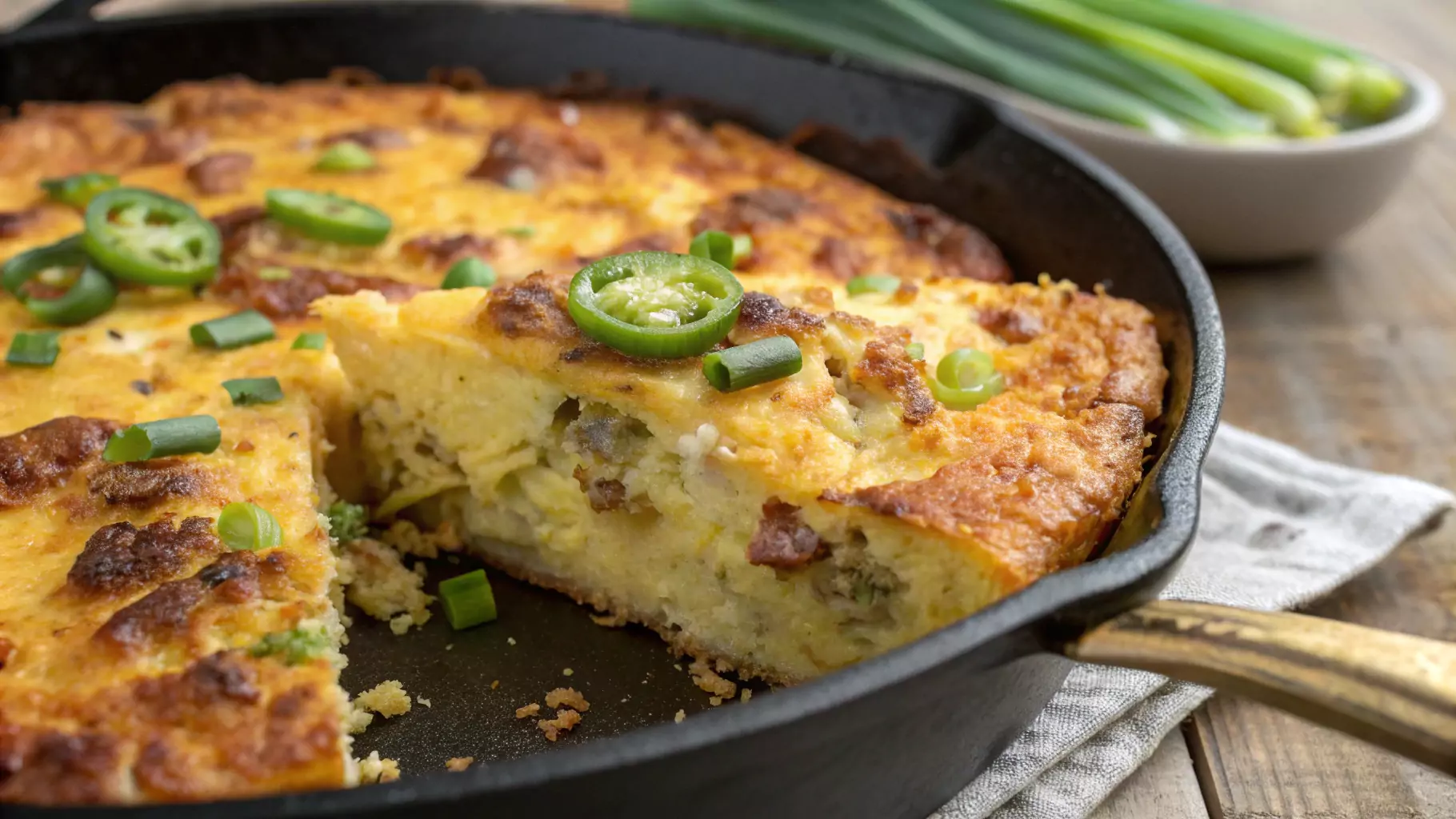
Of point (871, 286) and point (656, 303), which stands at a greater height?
point (656, 303)

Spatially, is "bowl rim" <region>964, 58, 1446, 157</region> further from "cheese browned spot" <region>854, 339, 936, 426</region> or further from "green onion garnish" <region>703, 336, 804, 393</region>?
"green onion garnish" <region>703, 336, 804, 393</region>

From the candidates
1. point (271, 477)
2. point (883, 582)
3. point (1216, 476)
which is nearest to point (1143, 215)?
point (1216, 476)

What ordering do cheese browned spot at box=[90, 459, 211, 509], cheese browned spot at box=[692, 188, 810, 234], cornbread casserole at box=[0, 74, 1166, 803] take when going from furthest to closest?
cheese browned spot at box=[692, 188, 810, 234] → cheese browned spot at box=[90, 459, 211, 509] → cornbread casserole at box=[0, 74, 1166, 803]

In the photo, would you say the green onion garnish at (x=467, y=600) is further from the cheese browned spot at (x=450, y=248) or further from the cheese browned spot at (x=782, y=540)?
the cheese browned spot at (x=450, y=248)

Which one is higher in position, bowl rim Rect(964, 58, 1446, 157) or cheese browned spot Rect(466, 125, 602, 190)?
bowl rim Rect(964, 58, 1446, 157)

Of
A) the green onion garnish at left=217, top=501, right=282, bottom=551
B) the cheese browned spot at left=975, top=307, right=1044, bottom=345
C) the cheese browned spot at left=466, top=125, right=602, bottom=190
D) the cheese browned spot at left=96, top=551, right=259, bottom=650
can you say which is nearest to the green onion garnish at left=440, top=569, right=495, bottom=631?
the green onion garnish at left=217, top=501, right=282, bottom=551

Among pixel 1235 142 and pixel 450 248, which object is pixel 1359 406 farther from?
pixel 450 248

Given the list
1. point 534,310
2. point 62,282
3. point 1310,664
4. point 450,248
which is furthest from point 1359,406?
point 62,282
